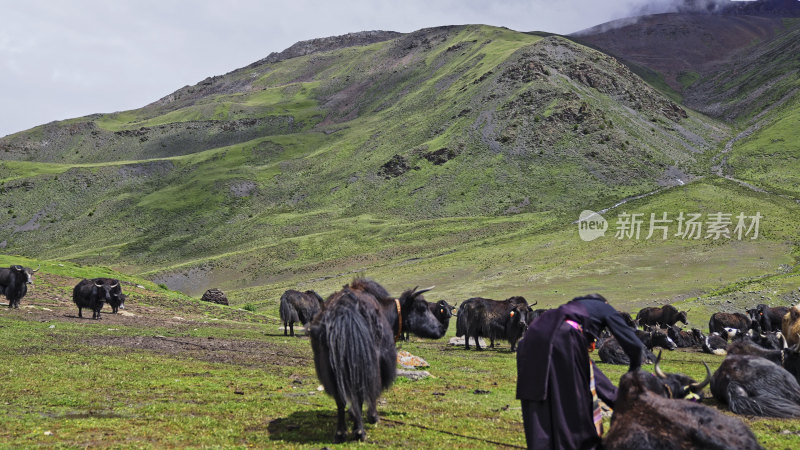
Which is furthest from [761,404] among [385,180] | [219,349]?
[385,180]

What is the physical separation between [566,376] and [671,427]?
122 centimetres

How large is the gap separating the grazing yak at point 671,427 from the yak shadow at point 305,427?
4.48 m

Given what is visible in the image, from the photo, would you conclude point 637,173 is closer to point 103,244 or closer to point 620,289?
point 620,289

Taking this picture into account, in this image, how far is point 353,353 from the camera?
9.07 metres

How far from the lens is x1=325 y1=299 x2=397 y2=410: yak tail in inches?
354

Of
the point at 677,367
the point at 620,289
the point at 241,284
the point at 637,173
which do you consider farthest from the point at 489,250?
the point at 677,367

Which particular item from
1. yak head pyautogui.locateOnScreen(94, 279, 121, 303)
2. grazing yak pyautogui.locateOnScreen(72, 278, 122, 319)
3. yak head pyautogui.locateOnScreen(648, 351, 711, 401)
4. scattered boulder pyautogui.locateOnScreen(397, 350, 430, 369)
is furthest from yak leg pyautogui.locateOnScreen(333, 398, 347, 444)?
yak head pyautogui.locateOnScreen(94, 279, 121, 303)

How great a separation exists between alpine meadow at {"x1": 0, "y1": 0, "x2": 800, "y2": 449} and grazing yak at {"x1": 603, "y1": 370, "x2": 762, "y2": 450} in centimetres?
290

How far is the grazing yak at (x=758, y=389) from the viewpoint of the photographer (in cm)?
1155

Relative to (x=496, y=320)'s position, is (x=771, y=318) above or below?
below

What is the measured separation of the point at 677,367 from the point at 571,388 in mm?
14110

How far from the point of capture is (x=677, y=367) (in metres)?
19.0

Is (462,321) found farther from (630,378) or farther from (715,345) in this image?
(630,378)

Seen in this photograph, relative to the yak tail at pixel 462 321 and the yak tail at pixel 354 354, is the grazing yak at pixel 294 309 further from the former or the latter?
the yak tail at pixel 354 354
